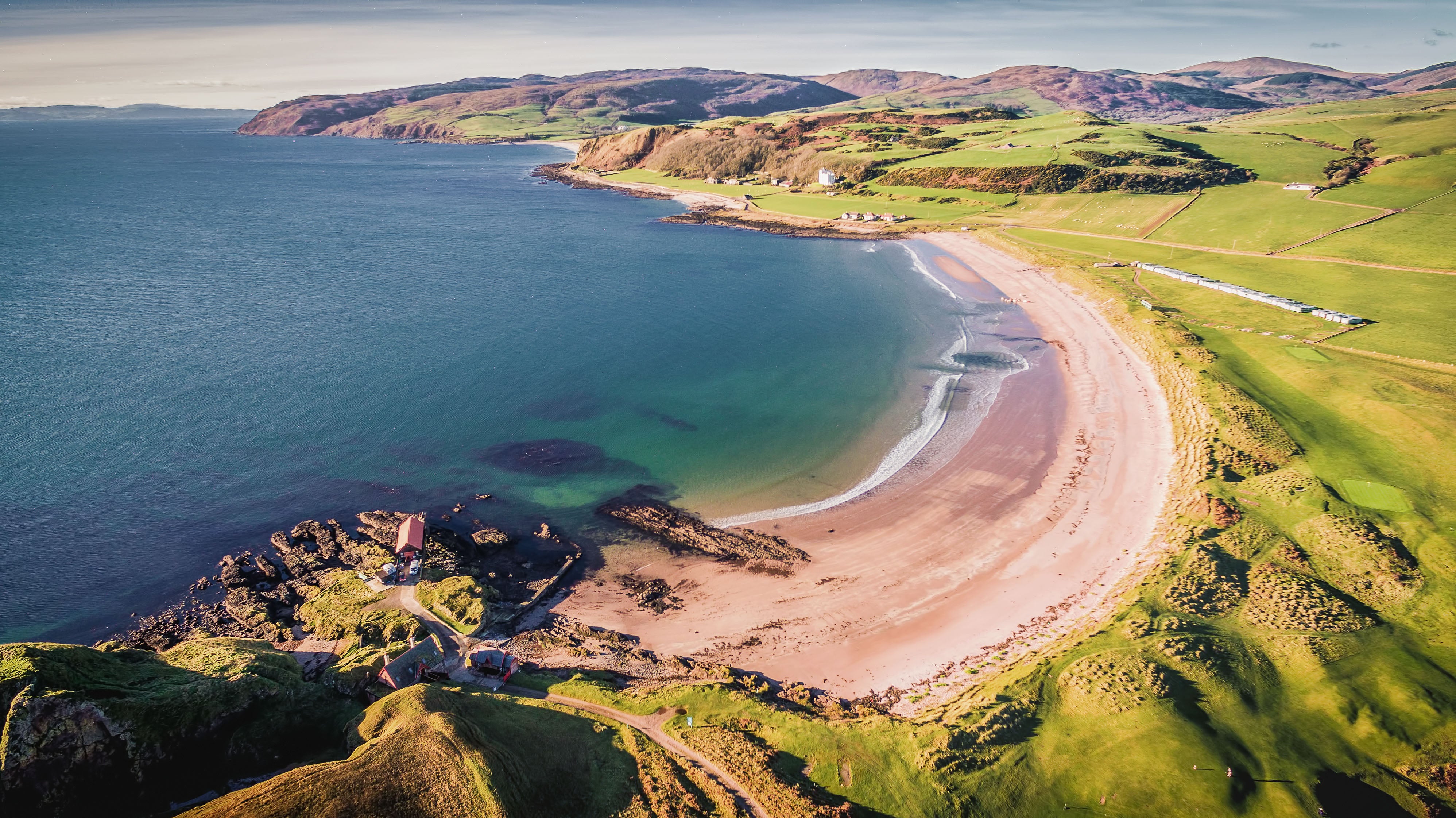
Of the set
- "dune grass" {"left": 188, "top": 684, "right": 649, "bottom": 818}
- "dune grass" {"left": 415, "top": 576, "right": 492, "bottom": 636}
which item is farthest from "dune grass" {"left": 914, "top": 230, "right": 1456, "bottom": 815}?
"dune grass" {"left": 415, "top": 576, "right": 492, "bottom": 636}

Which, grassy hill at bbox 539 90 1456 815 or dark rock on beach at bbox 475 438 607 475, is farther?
dark rock on beach at bbox 475 438 607 475

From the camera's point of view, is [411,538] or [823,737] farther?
[411,538]

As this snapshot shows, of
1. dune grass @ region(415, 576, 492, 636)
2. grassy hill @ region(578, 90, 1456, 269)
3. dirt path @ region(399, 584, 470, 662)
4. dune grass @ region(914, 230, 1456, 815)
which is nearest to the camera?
dune grass @ region(914, 230, 1456, 815)

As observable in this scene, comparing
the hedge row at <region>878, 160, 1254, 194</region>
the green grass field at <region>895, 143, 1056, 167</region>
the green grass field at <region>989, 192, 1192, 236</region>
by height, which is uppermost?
the green grass field at <region>895, 143, 1056, 167</region>

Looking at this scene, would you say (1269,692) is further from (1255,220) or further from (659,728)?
(1255,220)

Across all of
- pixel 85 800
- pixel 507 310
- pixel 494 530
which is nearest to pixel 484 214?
pixel 507 310

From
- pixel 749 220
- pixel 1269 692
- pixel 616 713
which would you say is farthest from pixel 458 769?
pixel 749 220

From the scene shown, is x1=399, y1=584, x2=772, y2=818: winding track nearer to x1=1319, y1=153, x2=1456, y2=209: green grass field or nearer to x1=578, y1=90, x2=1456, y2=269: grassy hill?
x1=578, y1=90, x2=1456, y2=269: grassy hill
